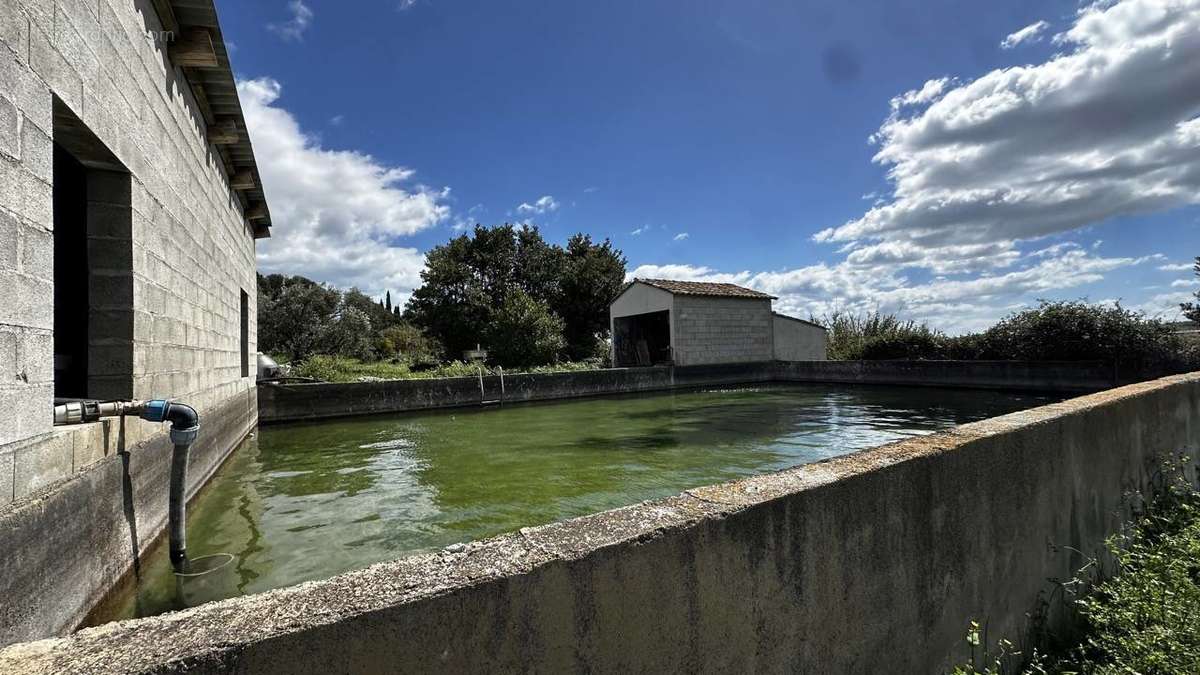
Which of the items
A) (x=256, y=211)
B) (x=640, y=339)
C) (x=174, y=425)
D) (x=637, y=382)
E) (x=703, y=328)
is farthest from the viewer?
(x=640, y=339)

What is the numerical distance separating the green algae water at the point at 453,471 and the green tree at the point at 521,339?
6.08 meters

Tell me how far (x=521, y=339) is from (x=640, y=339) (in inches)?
201

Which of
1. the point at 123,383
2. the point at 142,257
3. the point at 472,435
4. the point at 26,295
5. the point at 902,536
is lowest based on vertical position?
the point at 472,435

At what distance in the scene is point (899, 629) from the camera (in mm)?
1865

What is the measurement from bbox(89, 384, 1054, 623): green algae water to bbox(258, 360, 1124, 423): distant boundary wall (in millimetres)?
561

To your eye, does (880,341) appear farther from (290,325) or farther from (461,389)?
(290,325)

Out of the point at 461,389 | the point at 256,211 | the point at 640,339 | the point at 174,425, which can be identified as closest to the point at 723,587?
the point at 174,425

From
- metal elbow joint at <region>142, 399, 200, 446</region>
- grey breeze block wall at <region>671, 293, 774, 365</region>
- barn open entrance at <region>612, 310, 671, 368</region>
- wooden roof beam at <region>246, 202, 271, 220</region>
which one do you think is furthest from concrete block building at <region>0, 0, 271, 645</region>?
barn open entrance at <region>612, 310, 671, 368</region>

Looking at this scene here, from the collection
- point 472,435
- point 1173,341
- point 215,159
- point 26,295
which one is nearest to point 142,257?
point 26,295

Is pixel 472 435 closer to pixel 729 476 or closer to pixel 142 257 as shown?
pixel 729 476

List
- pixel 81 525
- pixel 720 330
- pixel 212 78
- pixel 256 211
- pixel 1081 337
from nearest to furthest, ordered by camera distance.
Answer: pixel 81 525 → pixel 212 78 → pixel 256 211 → pixel 1081 337 → pixel 720 330

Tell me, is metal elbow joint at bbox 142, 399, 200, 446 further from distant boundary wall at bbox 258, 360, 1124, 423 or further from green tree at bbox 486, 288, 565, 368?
green tree at bbox 486, 288, 565, 368

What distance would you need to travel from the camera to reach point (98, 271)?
3.55 meters

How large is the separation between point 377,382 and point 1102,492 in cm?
1228
